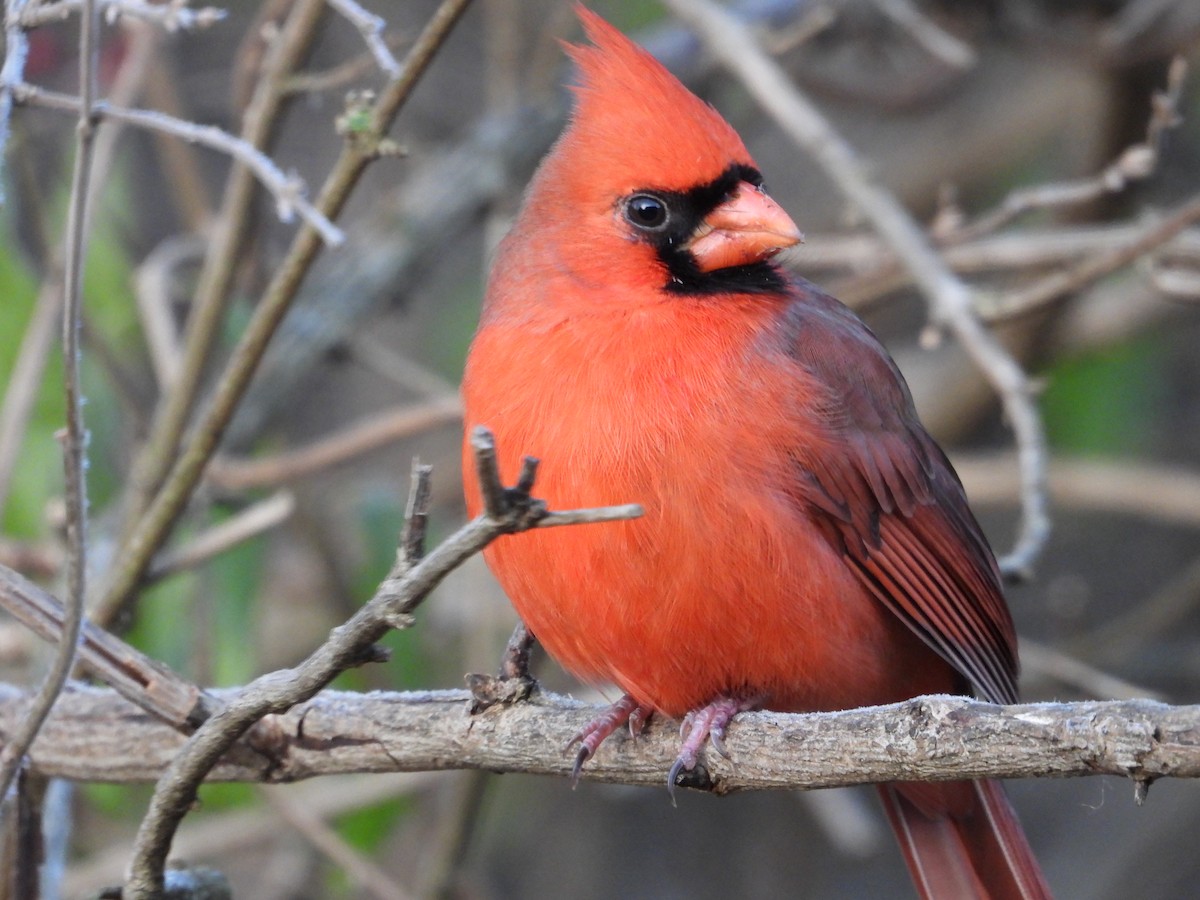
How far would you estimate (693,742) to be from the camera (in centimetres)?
191

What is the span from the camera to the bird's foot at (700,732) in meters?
1.88

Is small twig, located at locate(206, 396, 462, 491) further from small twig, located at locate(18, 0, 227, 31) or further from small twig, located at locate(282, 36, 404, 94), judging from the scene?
small twig, located at locate(18, 0, 227, 31)

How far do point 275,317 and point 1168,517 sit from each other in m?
2.60

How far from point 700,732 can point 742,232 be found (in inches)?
29.2

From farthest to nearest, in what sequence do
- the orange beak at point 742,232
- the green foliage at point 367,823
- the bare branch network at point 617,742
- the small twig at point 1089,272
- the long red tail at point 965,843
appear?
the green foliage at point 367,823 → the small twig at point 1089,272 → the long red tail at point 965,843 → the orange beak at point 742,232 → the bare branch network at point 617,742

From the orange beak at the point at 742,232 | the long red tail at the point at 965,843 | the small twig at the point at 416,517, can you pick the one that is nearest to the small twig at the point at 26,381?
the orange beak at the point at 742,232

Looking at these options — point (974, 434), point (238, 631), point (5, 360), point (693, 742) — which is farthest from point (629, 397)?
point (974, 434)

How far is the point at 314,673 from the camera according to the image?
5.09 ft

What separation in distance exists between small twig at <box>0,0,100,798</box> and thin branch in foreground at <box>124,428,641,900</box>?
176 millimetres

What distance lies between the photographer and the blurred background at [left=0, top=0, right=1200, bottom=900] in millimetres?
3203

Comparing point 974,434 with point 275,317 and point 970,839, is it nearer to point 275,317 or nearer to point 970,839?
point 970,839

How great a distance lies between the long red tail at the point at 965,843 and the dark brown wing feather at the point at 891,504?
0.19 metres

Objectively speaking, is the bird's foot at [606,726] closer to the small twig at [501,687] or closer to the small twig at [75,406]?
the small twig at [501,687]

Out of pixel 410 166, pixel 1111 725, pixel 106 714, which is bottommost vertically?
pixel 1111 725
